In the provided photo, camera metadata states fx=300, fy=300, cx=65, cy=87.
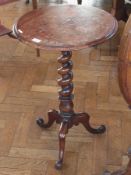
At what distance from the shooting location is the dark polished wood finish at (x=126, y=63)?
1.08m

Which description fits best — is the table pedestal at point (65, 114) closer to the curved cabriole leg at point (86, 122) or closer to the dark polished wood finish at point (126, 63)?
the curved cabriole leg at point (86, 122)

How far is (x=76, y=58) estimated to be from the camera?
2695 mm

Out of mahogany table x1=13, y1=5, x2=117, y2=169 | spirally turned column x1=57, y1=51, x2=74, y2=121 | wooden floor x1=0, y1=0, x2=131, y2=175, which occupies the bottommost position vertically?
wooden floor x1=0, y1=0, x2=131, y2=175

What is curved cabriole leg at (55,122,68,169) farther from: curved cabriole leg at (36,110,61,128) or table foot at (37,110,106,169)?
curved cabriole leg at (36,110,61,128)

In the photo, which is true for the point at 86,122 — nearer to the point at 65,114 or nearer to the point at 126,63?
the point at 65,114

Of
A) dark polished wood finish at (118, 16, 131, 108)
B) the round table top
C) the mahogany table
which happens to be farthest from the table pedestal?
dark polished wood finish at (118, 16, 131, 108)

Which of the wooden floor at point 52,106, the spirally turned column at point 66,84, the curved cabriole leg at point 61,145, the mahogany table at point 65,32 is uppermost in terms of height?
the mahogany table at point 65,32

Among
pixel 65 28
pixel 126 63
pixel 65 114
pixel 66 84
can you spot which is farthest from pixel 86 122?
pixel 126 63

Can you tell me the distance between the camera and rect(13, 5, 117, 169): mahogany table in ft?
4.35

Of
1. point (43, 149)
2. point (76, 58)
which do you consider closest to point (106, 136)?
point (43, 149)

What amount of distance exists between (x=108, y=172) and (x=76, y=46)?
2.42 feet

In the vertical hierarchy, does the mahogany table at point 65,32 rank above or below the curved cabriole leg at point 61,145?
above

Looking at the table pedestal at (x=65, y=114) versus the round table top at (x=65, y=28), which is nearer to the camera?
the round table top at (x=65, y=28)

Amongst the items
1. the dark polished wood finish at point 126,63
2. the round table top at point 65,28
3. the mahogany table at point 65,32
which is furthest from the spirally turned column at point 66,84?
the dark polished wood finish at point 126,63
